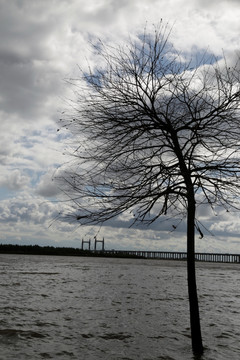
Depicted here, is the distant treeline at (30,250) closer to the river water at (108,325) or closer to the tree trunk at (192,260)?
the river water at (108,325)

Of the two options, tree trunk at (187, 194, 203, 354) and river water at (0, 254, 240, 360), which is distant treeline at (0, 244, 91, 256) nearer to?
river water at (0, 254, 240, 360)

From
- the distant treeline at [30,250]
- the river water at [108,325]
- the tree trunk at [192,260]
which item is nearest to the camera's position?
the tree trunk at [192,260]

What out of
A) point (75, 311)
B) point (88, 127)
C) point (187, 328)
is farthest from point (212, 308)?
point (88, 127)

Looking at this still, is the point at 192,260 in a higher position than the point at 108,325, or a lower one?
higher

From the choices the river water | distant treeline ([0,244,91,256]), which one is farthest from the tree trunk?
distant treeline ([0,244,91,256])

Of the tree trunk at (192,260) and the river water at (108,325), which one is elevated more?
the tree trunk at (192,260)

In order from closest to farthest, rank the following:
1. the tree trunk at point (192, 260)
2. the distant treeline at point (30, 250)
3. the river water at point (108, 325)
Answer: the tree trunk at point (192, 260), the river water at point (108, 325), the distant treeline at point (30, 250)

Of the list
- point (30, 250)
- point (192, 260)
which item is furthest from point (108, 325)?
point (30, 250)

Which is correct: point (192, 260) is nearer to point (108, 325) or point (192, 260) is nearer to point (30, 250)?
point (108, 325)

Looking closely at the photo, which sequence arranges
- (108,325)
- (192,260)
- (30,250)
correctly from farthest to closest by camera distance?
(30,250)
(108,325)
(192,260)

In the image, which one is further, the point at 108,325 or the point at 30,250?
the point at 30,250

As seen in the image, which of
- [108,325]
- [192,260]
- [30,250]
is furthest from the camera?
[30,250]

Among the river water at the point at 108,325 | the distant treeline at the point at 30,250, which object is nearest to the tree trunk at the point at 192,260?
the river water at the point at 108,325

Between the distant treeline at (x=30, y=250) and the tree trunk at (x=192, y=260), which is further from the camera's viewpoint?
the distant treeline at (x=30, y=250)
